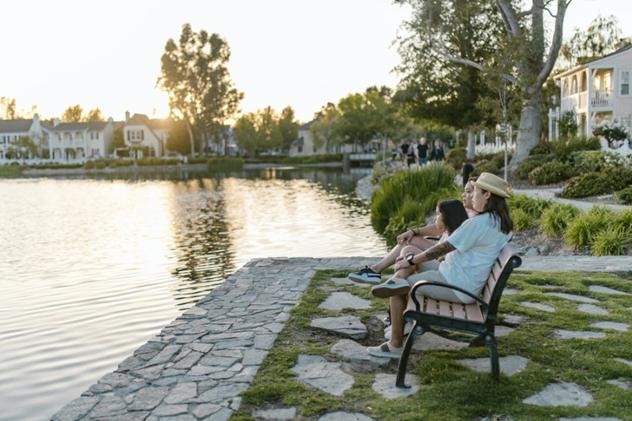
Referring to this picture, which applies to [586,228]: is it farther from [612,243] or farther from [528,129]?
[528,129]

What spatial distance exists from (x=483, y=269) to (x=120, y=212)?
24.4 meters

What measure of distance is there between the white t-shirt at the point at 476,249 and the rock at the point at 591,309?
1.96 metres

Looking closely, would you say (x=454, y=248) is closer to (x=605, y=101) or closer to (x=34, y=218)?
(x=34, y=218)

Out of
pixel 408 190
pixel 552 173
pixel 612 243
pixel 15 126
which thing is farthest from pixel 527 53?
pixel 15 126

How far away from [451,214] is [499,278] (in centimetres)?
121

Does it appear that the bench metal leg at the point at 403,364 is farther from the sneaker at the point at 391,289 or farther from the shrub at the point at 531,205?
the shrub at the point at 531,205

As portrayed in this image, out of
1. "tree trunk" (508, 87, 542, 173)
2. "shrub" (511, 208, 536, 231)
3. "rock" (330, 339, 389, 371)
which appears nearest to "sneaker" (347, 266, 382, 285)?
"rock" (330, 339, 389, 371)

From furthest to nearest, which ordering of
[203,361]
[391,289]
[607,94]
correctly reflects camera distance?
1. [607,94]
2. [203,361]
3. [391,289]

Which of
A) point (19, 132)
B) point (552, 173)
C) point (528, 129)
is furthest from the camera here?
point (19, 132)

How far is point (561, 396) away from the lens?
4.39 m

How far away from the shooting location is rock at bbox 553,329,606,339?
18.4ft

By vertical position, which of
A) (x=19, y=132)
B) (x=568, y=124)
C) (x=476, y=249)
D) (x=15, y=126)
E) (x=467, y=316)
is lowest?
(x=467, y=316)

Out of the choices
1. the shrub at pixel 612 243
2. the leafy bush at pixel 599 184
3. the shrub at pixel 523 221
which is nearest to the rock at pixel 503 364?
the shrub at pixel 612 243

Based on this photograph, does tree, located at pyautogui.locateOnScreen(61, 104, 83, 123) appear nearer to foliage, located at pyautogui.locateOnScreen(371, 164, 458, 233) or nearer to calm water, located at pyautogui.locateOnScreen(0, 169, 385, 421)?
calm water, located at pyautogui.locateOnScreen(0, 169, 385, 421)
